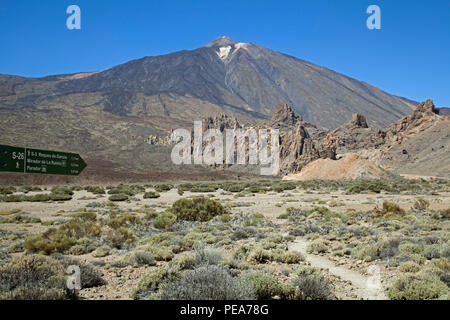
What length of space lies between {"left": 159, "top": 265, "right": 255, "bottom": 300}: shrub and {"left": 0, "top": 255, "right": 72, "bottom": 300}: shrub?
1868 mm

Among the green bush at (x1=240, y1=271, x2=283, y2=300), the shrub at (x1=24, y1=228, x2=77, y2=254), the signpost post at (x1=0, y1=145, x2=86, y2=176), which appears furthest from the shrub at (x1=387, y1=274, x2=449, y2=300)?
the shrub at (x1=24, y1=228, x2=77, y2=254)

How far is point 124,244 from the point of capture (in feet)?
37.7

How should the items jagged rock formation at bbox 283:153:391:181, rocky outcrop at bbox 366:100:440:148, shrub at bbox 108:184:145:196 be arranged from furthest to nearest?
rocky outcrop at bbox 366:100:440:148 < jagged rock formation at bbox 283:153:391:181 < shrub at bbox 108:184:145:196

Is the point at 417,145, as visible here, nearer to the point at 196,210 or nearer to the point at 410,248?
the point at 196,210

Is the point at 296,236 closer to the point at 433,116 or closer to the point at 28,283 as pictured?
the point at 28,283

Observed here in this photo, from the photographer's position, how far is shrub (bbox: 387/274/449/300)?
234 inches

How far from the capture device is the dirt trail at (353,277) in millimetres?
6492

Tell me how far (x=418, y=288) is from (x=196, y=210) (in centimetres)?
1366

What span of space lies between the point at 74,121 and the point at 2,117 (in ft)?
102

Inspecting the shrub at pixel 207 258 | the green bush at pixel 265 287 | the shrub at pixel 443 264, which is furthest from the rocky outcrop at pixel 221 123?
the green bush at pixel 265 287

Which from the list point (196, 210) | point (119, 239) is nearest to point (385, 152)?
point (196, 210)

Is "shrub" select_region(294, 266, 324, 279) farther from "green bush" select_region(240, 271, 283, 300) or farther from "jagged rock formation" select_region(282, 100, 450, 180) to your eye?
"jagged rock formation" select_region(282, 100, 450, 180)

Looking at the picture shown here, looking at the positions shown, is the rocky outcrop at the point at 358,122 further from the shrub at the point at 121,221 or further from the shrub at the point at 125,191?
the shrub at the point at 121,221
